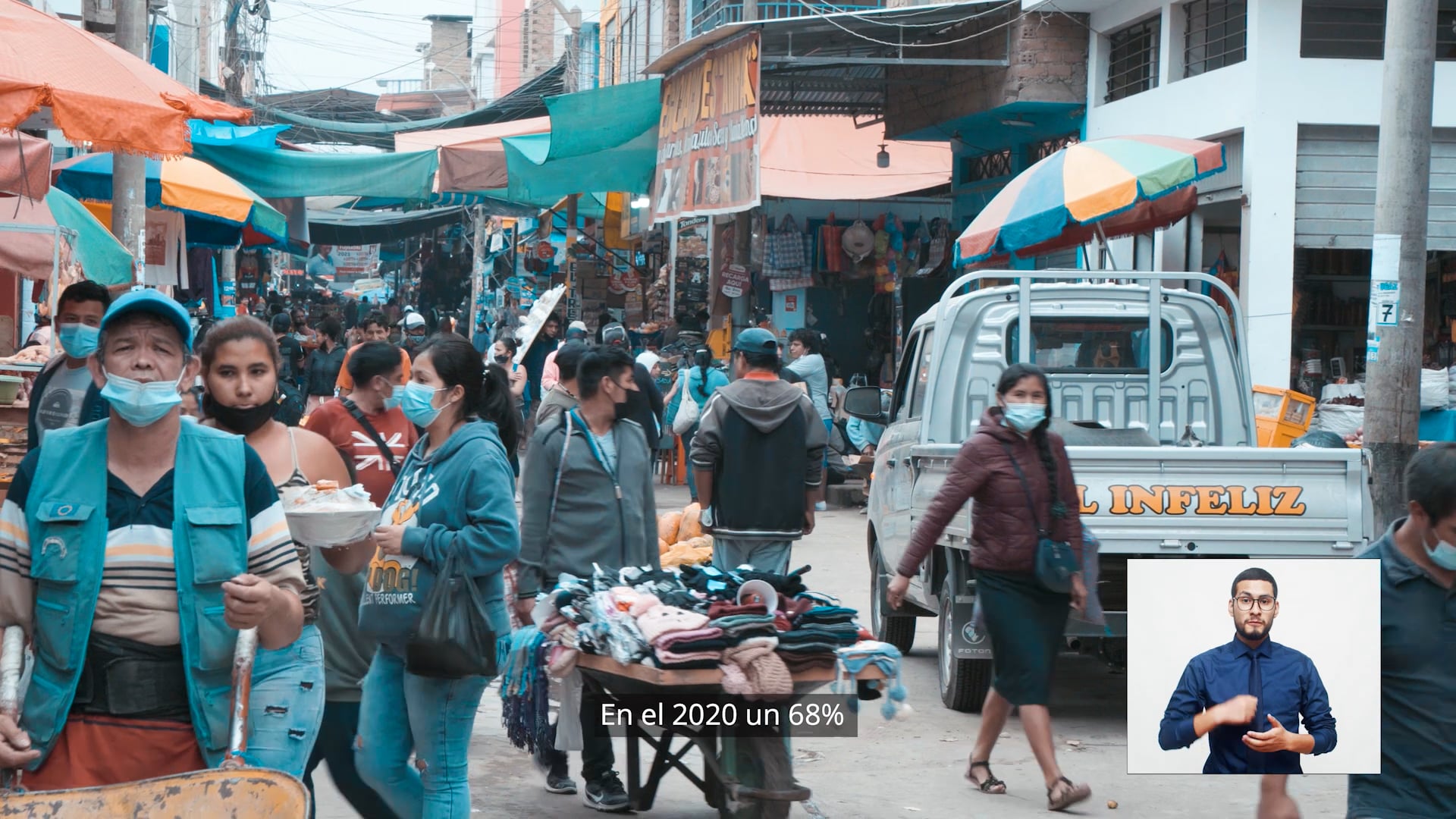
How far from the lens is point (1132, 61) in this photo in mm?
16281

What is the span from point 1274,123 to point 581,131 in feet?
27.4

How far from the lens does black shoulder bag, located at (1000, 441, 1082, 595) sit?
6102 mm

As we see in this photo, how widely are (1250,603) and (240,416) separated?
8.98 ft

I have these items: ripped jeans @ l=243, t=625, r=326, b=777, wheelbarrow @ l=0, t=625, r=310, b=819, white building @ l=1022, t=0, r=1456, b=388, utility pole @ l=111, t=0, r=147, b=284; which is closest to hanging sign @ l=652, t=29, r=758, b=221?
white building @ l=1022, t=0, r=1456, b=388

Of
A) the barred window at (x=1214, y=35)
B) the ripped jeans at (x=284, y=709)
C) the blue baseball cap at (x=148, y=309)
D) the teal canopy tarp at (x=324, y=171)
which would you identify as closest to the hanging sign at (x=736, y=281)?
the teal canopy tarp at (x=324, y=171)

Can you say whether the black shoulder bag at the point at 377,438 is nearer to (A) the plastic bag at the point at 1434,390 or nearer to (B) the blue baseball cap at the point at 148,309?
(B) the blue baseball cap at the point at 148,309

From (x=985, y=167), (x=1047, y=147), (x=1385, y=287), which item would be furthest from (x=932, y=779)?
(x=985, y=167)

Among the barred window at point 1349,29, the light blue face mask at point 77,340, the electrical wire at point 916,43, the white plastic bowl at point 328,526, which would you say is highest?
the electrical wire at point 916,43

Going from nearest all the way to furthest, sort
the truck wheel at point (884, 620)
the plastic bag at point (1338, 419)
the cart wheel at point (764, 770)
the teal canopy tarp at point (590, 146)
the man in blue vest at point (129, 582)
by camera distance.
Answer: the man in blue vest at point (129, 582) → the cart wheel at point (764, 770) → the truck wheel at point (884, 620) → the plastic bag at point (1338, 419) → the teal canopy tarp at point (590, 146)

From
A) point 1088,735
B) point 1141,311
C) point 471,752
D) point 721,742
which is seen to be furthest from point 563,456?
point 1141,311

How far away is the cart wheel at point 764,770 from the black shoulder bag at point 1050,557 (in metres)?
1.58

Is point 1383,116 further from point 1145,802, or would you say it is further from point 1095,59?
point 1095,59

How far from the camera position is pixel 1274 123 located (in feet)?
43.9

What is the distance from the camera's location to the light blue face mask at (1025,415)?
243 inches
